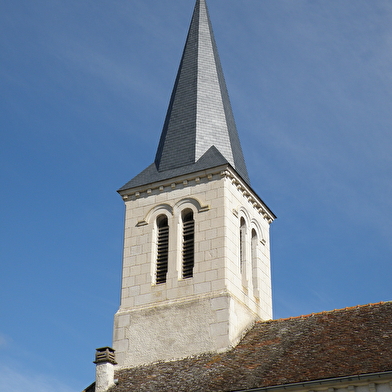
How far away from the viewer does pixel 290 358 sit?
68.0ft

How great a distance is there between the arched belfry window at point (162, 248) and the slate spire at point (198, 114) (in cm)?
206

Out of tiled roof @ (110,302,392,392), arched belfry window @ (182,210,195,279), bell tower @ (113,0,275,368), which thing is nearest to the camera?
tiled roof @ (110,302,392,392)

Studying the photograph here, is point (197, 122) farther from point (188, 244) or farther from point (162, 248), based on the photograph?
point (162, 248)

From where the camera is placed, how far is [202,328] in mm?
23500

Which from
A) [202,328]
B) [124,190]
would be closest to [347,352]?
[202,328]

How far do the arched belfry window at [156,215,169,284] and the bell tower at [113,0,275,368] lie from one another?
4 centimetres

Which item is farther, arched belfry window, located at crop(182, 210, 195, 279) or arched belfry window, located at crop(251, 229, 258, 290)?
arched belfry window, located at crop(251, 229, 258, 290)

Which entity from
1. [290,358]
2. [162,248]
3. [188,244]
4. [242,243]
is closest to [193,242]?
[188,244]

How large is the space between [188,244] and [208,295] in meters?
2.33

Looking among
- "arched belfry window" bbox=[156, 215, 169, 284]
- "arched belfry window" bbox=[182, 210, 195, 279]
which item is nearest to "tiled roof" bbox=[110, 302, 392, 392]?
"arched belfry window" bbox=[182, 210, 195, 279]

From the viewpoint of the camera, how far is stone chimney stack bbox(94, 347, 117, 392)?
22.6 m

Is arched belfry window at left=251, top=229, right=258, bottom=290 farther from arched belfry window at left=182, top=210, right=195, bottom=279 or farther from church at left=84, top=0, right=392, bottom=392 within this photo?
arched belfry window at left=182, top=210, right=195, bottom=279

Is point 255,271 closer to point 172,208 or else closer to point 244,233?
point 244,233

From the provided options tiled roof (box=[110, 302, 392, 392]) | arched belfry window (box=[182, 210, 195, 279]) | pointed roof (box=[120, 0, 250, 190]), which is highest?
pointed roof (box=[120, 0, 250, 190])
